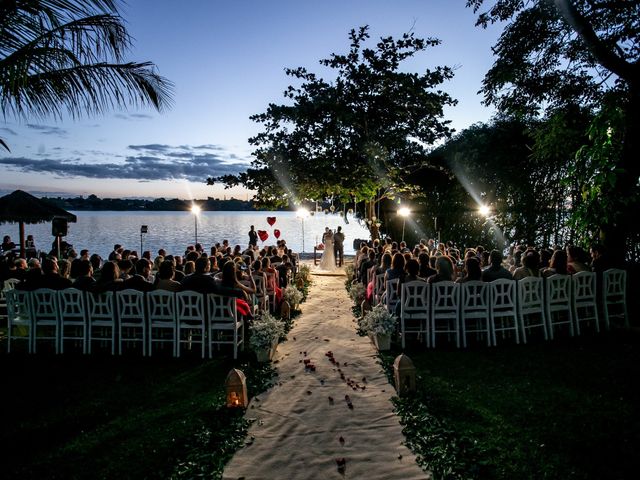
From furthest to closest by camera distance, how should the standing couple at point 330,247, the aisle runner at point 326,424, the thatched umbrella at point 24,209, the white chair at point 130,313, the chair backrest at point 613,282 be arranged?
the standing couple at point 330,247
the thatched umbrella at point 24,209
the chair backrest at point 613,282
the white chair at point 130,313
the aisle runner at point 326,424

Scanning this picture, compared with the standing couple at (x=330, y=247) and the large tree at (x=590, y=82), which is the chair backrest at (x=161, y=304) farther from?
the standing couple at (x=330, y=247)

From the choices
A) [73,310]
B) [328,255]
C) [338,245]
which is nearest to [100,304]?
[73,310]

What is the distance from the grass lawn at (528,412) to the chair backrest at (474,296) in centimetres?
74

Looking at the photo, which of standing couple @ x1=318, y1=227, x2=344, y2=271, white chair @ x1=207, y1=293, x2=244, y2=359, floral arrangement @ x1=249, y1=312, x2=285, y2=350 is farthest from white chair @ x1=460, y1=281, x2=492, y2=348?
standing couple @ x1=318, y1=227, x2=344, y2=271

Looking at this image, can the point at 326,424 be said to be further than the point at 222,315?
No

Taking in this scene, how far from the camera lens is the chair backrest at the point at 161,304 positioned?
6.76 m

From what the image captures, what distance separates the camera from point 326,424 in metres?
4.48

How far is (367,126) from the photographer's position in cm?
1720

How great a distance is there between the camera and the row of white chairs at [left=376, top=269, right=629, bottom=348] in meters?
7.25

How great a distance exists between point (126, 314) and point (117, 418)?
2.65 metres

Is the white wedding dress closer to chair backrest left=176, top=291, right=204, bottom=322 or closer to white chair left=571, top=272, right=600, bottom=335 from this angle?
white chair left=571, top=272, right=600, bottom=335

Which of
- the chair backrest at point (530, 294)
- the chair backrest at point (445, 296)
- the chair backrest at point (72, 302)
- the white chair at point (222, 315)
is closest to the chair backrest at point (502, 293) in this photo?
the chair backrest at point (530, 294)

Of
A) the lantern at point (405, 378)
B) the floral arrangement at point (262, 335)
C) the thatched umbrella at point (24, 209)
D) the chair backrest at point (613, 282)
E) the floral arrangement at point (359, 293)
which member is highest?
the thatched umbrella at point (24, 209)

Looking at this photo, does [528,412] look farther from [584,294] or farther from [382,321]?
[584,294]
